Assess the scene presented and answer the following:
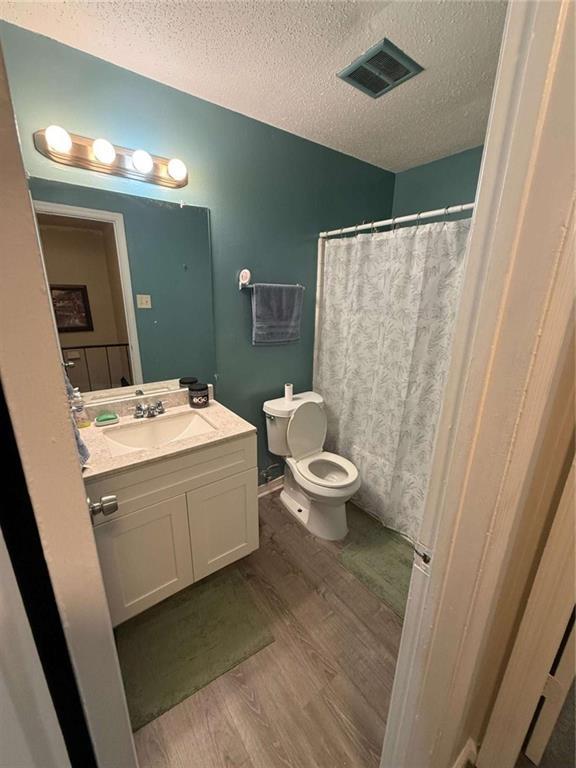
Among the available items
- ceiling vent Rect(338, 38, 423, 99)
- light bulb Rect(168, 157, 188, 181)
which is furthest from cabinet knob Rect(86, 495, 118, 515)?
ceiling vent Rect(338, 38, 423, 99)

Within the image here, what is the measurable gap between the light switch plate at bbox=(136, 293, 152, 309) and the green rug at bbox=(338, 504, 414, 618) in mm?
1765

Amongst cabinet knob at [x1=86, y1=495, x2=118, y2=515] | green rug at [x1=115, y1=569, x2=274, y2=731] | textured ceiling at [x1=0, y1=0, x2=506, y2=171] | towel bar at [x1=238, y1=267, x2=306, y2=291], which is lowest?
green rug at [x1=115, y1=569, x2=274, y2=731]

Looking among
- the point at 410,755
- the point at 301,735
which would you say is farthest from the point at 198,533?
the point at 410,755

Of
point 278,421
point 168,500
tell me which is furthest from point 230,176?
point 168,500

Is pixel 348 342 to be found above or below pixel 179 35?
below

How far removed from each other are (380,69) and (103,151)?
123 cm

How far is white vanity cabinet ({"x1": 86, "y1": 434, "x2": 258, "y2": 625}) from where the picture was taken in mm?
1174

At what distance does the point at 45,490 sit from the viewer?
469mm

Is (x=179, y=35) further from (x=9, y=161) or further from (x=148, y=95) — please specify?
(x=9, y=161)

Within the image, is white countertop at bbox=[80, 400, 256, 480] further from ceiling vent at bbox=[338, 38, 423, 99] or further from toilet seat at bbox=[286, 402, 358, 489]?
ceiling vent at bbox=[338, 38, 423, 99]

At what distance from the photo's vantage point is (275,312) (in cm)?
203

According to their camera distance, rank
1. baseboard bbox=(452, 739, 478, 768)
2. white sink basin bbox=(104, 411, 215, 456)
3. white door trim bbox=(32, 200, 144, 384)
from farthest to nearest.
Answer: white sink basin bbox=(104, 411, 215, 456) < white door trim bbox=(32, 200, 144, 384) < baseboard bbox=(452, 739, 478, 768)

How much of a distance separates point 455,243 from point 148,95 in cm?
161

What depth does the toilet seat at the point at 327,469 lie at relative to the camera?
189 cm
